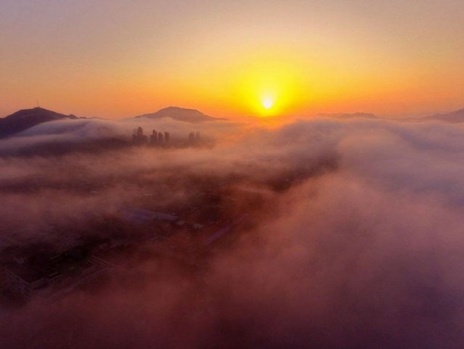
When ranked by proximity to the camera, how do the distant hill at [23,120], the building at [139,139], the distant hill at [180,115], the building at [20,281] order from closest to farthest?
the building at [20,281]
the building at [139,139]
the distant hill at [23,120]
the distant hill at [180,115]

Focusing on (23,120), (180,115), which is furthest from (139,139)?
(180,115)

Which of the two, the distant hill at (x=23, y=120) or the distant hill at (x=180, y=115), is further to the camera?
the distant hill at (x=180, y=115)

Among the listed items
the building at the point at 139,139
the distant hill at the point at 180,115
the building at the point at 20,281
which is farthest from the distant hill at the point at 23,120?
the building at the point at 20,281

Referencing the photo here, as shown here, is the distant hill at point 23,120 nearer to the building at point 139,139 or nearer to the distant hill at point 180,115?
the building at point 139,139

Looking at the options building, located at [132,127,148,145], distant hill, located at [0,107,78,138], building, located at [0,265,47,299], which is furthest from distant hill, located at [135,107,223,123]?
building, located at [0,265,47,299]

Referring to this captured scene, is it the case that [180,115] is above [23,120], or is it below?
above

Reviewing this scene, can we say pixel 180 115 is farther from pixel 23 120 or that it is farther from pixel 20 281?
pixel 20 281

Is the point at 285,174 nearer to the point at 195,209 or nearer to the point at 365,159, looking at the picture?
the point at 365,159

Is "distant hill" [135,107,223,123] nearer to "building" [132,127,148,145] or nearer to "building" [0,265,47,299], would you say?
"building" [132,127,148,145]
